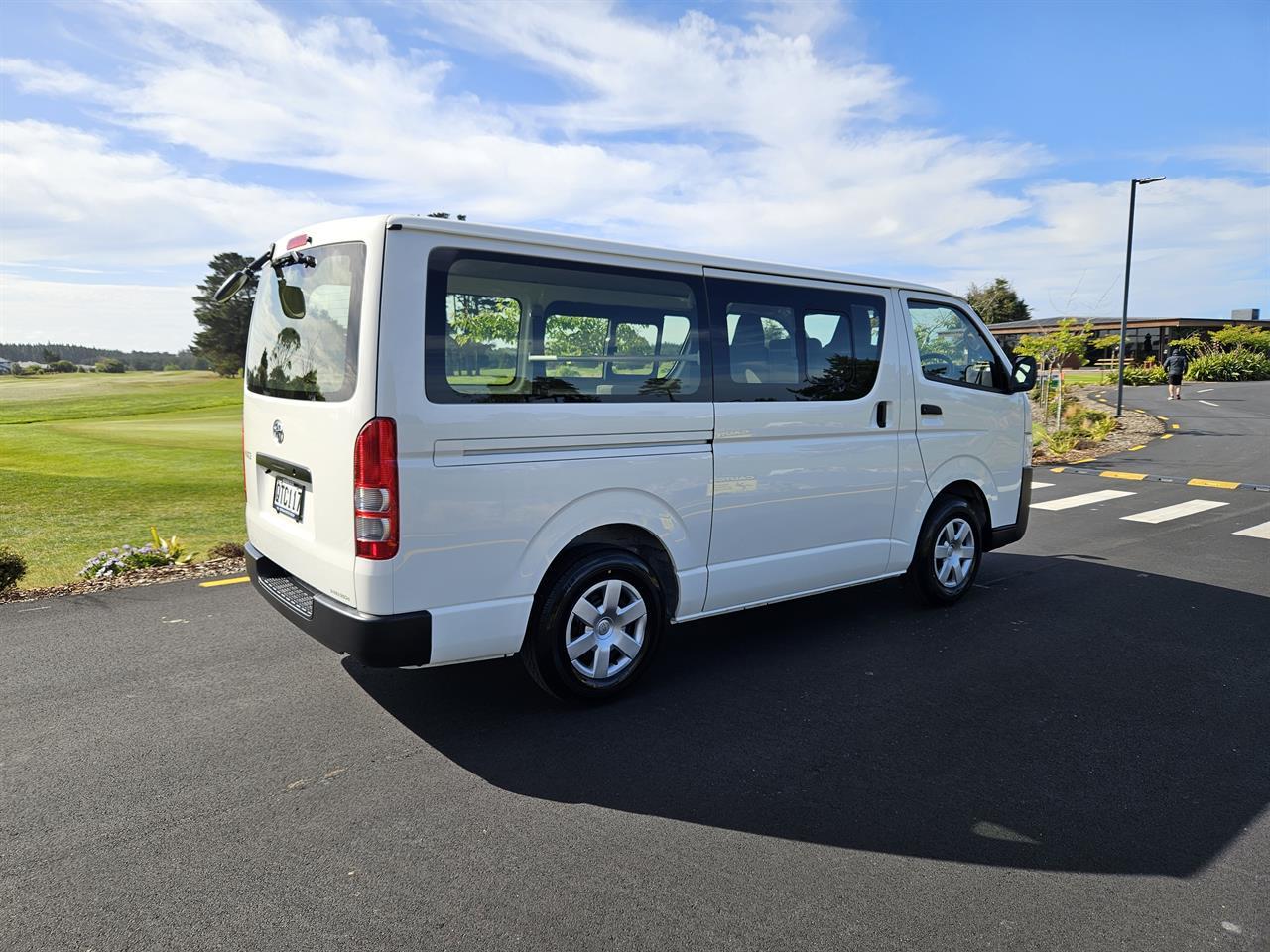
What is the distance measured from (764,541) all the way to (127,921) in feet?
10.4

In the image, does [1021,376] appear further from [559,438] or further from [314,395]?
[314,395]

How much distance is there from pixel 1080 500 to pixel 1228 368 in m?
37.7

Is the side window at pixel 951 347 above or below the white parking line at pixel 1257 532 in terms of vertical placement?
above

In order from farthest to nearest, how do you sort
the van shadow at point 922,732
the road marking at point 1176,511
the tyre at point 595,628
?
the road marking at point 1176,511, the tyre at point 595,628, the van shadow at point 922,732

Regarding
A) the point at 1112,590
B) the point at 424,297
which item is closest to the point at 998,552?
the point at 1112,590

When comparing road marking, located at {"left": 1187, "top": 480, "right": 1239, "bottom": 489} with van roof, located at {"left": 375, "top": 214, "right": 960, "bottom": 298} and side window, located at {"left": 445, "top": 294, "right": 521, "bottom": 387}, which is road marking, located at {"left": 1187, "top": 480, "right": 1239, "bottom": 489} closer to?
van roof, located at {"left": 375, "top": 214, "right": 960, "bottom": 298}

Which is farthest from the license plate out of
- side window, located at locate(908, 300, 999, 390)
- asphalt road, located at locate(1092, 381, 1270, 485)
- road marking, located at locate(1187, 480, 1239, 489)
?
asphalt road, located at locate(1092, 381, 1270, 485)

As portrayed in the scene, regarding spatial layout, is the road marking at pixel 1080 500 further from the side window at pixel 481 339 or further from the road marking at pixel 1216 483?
the side window at pixel 481 339

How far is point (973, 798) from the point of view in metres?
3.15

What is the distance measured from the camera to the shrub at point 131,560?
6.35 metres

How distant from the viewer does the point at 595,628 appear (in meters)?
3.89

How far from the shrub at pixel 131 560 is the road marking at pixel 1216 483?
12.5m

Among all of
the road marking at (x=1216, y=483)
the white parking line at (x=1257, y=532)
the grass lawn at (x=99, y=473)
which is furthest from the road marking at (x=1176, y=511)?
the grass lawn at (x=99, y=473)

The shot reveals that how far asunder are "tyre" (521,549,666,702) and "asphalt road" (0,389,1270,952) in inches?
6.8
